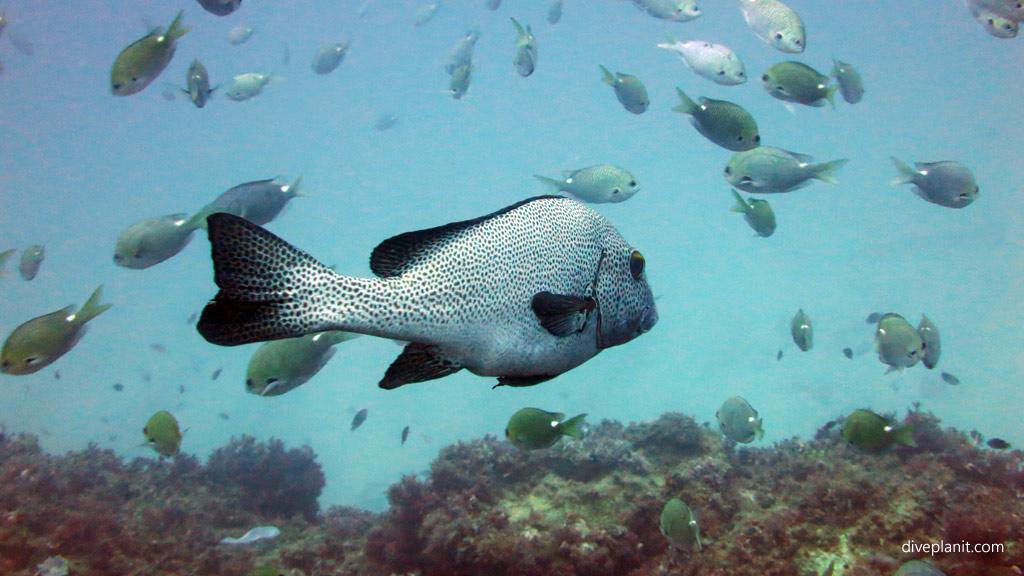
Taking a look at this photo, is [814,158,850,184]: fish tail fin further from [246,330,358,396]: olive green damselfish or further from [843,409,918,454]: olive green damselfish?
[246,330,358,396]: olive green damselfish

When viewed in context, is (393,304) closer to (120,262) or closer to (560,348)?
(560,348)

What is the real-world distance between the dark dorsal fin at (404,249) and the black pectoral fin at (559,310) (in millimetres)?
498

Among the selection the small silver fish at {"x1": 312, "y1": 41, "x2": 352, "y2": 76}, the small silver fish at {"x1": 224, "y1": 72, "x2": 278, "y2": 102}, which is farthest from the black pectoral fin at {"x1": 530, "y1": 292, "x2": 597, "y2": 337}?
the small silver fish at {"x1": 312, "y1": 41, "x2": 352, "y2": 76}

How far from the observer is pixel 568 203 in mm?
2473

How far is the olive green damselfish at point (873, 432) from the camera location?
4.87 metres

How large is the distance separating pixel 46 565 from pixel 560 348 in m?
8.08

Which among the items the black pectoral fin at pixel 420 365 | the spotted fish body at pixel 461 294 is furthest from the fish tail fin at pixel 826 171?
the black pectoral fin at pixel 420 365

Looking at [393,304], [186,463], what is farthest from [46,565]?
[393,304]

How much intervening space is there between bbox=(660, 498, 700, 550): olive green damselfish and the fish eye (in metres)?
3.47

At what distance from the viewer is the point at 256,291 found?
1.72 m

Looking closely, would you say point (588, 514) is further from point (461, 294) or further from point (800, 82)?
point (800, 82)

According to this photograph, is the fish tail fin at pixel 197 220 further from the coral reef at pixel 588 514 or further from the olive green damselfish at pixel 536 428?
the olive green damselfish at pixel 536 428

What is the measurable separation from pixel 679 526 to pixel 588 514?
222 centimetres

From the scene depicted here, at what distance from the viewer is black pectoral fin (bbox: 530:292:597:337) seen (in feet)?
6.54
